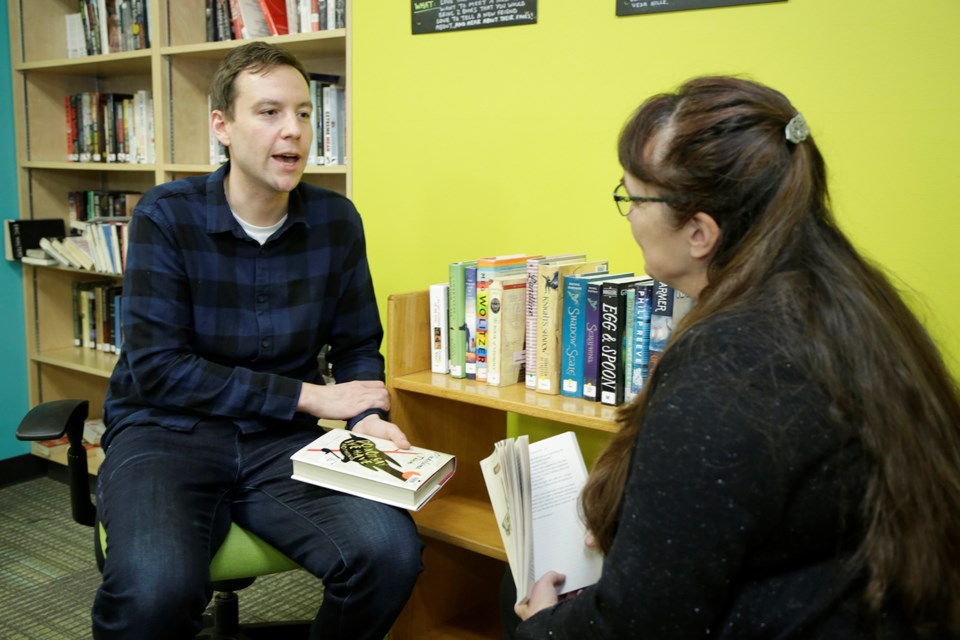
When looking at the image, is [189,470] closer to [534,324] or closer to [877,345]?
[534,324]

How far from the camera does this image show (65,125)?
3488mm

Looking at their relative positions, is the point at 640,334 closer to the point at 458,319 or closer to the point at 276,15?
the point at 458,319

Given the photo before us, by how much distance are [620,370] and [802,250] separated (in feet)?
2.34

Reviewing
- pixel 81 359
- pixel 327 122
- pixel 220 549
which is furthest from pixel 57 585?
pixel 327 122

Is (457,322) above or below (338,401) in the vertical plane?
above

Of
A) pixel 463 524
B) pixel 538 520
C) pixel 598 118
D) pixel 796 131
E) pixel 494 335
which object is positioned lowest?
pixel 463 524

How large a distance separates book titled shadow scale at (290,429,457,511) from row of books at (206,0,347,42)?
1.47 metres

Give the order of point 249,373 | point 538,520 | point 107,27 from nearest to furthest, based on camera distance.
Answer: point 538,520 < point 249,373 < point 107,27

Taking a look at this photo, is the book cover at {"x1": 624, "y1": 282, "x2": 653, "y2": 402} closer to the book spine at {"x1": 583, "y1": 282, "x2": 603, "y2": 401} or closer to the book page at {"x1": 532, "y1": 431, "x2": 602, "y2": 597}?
the book spine at {"x1": 583, "y1": 282, "x2": 603, "y2": 401}

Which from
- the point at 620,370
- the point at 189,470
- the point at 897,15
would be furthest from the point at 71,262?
the point at 897,15

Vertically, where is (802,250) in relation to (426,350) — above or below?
above

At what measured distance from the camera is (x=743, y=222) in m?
1.02

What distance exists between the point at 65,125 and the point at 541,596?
324cm

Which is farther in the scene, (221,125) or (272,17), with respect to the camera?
(272,17)
